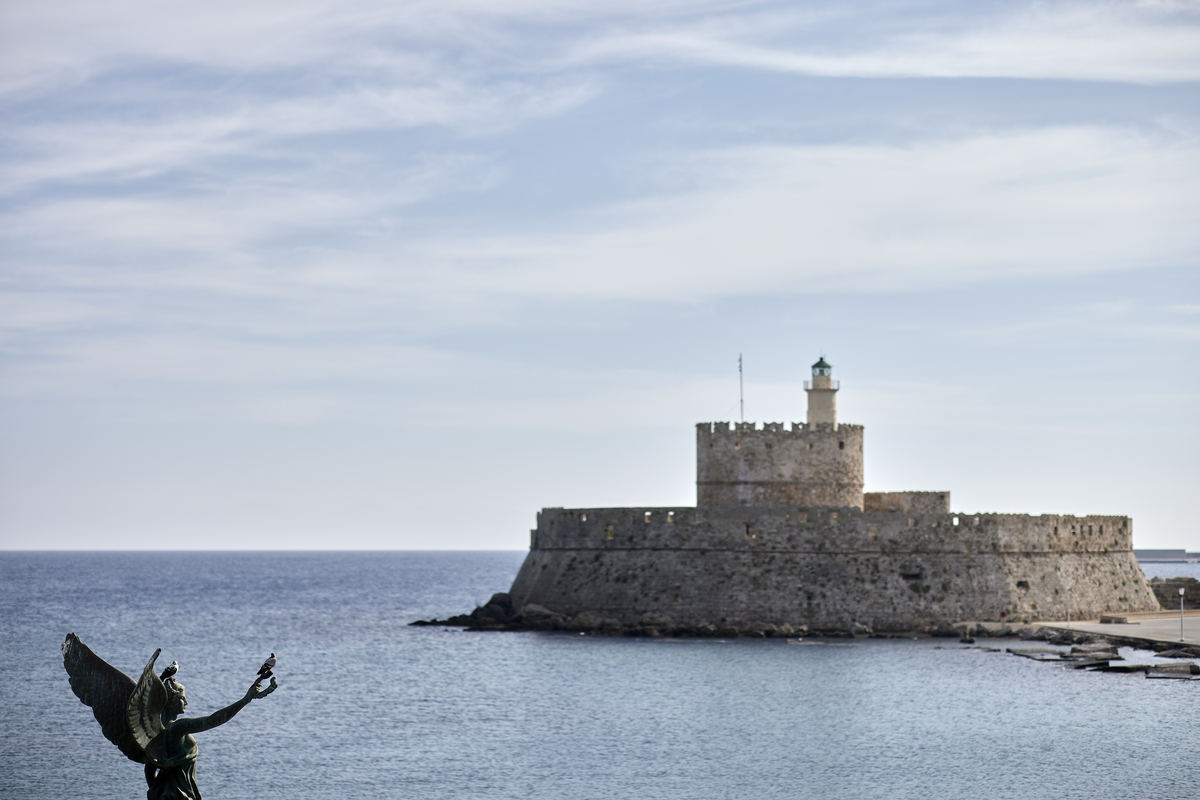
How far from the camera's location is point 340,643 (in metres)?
51.5

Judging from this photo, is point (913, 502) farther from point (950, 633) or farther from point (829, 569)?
point (950, 633)

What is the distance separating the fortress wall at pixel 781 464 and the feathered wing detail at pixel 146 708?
126 feet

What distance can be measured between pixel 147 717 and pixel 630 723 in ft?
66.8

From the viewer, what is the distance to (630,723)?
31453mm

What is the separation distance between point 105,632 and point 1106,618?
38.8 metres

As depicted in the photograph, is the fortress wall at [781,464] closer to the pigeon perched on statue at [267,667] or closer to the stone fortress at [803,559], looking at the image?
the stone fortress at [803,559]

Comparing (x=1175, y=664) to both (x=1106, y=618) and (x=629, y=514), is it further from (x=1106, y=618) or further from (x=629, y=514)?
(x=629, y=514)

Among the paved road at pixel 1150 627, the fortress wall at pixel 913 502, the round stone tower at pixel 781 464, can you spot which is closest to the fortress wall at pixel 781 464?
the round stone tower at pixel 781 464

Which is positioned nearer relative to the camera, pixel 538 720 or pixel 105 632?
pixel 538 720

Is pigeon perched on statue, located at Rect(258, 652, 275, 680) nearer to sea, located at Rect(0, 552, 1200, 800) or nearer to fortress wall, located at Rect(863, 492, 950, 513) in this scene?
sea, located at Rect(0, 552, 1200, 800)

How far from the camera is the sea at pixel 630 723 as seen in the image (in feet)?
82.1

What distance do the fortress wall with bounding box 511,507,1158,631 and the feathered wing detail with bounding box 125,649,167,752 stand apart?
34534 millimetres

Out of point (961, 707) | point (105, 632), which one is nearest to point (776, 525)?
point (961, 707)

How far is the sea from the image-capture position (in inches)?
985
